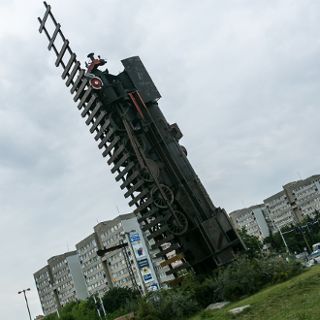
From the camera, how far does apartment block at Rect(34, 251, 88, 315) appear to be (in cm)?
14312

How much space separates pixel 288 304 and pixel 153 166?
12953mm

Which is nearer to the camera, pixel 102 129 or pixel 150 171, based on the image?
pixel 150 171

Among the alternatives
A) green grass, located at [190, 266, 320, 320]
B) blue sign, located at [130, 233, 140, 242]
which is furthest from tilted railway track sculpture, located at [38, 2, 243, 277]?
blue sign, located at [130, 233, 140, 242]

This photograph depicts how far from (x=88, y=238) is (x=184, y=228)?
112 metres

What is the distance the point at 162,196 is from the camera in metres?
24.7

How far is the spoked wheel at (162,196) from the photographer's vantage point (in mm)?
24672

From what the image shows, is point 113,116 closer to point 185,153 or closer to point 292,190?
point 185,153

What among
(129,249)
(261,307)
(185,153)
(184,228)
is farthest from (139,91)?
(129,249)

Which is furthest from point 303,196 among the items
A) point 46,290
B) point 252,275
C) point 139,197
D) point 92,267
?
point 252,275

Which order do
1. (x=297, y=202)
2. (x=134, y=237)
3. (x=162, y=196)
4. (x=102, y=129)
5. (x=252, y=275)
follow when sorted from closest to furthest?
(x=252, y=275) → (x=162, y=196) → (x=102, y=129) → (x=134, y=237) → (x=297, y=202)

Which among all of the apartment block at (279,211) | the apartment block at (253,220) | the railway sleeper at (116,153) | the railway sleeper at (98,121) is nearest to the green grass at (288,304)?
the railway sleeper at (116,153)

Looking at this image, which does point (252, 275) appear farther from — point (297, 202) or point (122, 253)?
point (297, 202)

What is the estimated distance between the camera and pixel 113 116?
26375mm

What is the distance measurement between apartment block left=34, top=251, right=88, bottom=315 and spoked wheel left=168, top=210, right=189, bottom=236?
121 m
